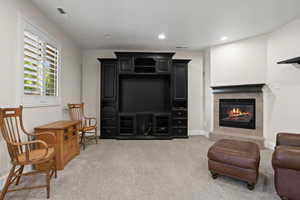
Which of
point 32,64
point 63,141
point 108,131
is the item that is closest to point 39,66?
point 32,64

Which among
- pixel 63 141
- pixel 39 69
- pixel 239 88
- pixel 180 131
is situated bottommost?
pixel 180 131

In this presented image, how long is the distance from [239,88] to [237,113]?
69 cm

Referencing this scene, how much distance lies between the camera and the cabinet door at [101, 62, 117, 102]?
4617 mm

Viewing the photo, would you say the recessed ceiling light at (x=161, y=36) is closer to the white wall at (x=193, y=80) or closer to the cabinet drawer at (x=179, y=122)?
the white wall at (x=193, y=80)

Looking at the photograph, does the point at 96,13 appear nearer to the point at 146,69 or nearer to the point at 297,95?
the point at 146,69

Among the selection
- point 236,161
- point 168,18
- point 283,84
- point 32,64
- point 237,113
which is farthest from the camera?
point 237,113

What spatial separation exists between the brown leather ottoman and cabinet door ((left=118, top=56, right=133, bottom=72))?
316 cm

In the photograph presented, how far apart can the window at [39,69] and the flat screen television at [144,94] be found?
6.51ft

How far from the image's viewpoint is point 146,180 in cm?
228

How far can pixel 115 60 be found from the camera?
4.61 meters

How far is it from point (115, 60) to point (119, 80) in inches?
24.9

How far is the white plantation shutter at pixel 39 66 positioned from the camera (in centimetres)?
251

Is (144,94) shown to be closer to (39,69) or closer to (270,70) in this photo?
(39,69)

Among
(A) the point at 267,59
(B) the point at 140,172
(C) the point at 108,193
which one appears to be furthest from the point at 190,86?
(C) the point at 108,193
